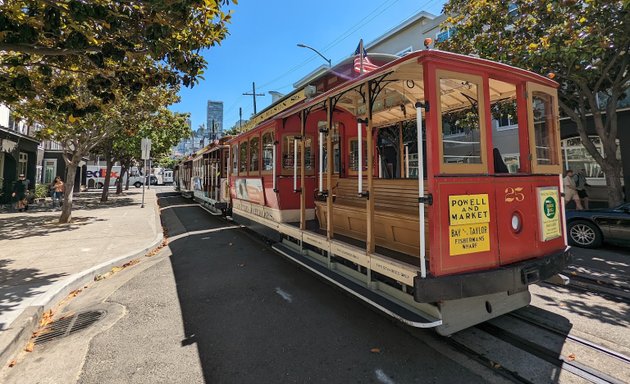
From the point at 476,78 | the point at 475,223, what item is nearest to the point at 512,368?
the point at 475,223

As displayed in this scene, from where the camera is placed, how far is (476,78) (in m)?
3.33

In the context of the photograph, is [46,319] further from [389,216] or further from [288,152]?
[389,216]

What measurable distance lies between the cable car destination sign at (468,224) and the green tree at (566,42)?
21.4ft

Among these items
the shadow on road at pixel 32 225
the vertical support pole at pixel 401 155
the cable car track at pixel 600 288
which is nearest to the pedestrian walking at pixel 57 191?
the shadow on road at pixel 32 225

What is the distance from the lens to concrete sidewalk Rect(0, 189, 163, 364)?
12.9 feet

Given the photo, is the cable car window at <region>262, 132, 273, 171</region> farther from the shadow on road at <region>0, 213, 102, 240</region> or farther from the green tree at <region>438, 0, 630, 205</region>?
the shadow on road at <region>0, 213, 102, 240</region>

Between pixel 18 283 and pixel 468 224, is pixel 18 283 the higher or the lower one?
the lower one

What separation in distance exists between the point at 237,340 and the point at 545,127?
14.7ft

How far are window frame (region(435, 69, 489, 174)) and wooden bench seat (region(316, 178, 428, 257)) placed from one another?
782mm

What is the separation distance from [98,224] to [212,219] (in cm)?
398

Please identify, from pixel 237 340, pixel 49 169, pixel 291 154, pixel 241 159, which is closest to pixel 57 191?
pixel 241 159

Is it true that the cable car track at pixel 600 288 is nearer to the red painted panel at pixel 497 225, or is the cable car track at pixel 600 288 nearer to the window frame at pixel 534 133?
the red painted panel at pixel 497 225

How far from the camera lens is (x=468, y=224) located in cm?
304

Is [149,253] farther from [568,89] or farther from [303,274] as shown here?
[568,89]
